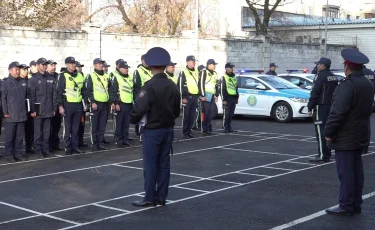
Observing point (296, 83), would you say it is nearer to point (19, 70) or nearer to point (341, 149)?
point (19, 70)

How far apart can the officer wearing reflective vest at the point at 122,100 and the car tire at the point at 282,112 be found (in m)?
7.27

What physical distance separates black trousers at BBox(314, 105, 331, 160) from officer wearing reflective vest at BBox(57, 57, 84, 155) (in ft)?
16.5

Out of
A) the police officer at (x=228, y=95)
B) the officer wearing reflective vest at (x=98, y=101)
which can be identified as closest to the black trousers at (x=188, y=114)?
the police officer at (x=228, y=95)

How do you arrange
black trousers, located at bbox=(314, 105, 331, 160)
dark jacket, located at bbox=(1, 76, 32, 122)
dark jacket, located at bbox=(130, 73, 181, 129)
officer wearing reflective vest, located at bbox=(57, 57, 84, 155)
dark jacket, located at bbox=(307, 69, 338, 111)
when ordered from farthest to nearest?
officer wearing reflective vest, located at bbox=(57, 57, 84, 155) < dark jacket, located at bbox=(1, 76, 32, 122) < black trousers, located at bbox=(314, 105, 331, 160) < dark jacket, located at bbox=(307, 69, 338, 111) < dark jacket, located at bbox=(130, 73, 181, 129)

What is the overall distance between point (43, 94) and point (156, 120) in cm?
565

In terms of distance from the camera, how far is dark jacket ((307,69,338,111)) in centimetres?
1234

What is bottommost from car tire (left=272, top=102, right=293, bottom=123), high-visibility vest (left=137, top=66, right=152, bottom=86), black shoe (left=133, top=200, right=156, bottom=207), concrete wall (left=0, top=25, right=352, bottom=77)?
black shoe (left=133, top=200, right=156, bottom=207)

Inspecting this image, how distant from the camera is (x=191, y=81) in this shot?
1694 cm

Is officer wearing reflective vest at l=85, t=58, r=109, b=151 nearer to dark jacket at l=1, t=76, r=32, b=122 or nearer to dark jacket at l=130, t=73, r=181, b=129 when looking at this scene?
dark jacket at l=1, t=76, r=32, b=122

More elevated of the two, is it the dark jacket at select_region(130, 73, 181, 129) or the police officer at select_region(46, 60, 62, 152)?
the dark jacket at select_region(130, 73, 181, 129)

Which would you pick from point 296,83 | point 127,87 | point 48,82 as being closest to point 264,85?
point 296,83

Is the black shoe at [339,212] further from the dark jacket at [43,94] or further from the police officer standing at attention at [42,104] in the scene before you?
the dark jacket at [43,94]

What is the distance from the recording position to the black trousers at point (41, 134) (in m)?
13.6

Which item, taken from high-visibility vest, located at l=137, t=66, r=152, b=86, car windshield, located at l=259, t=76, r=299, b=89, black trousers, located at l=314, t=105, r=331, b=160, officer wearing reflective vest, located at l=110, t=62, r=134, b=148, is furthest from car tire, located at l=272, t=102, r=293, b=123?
black trousers, located at l=314, t=105, r=331, b=160
